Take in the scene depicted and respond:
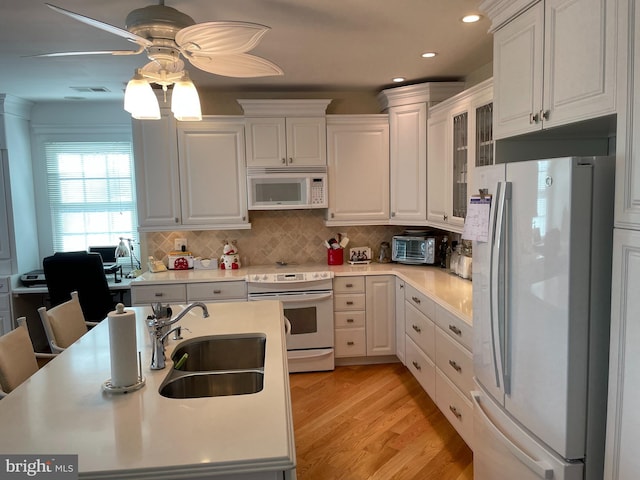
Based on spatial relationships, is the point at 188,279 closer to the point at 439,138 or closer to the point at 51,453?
the point at 439,138

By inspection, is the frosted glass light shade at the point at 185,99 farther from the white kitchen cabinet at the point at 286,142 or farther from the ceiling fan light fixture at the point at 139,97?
the white kitchen cabinet at the point at 286,142

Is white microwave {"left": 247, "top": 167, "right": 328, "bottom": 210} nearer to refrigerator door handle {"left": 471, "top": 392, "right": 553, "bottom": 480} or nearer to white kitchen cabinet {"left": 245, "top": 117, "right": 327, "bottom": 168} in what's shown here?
white kitchen cabinet {"left": 245, "top": 117, "right": 327, "bottom": 168}

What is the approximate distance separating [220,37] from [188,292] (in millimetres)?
2624

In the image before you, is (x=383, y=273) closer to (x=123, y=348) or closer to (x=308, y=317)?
(x=308, y=317)

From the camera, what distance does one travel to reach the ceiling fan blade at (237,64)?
202 centimetres

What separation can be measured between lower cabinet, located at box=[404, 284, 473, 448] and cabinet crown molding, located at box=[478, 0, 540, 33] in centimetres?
155

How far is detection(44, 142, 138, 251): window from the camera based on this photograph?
16.4 ft

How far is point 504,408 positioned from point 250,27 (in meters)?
1.84

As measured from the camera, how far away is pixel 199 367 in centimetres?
231

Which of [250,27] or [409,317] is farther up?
[250,27]

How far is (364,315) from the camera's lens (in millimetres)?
4094

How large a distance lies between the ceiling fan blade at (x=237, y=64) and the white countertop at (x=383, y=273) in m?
1.75

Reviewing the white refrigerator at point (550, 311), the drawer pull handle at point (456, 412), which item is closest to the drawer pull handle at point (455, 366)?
the drawer pull handle at point (456, 412)

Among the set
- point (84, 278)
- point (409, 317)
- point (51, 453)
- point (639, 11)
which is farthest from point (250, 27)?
point (84, 278)
